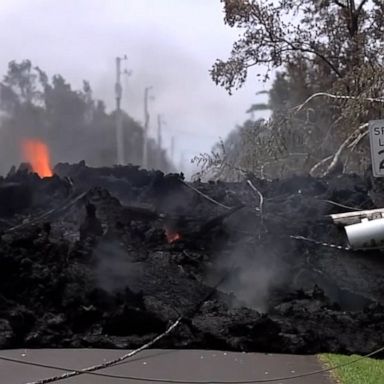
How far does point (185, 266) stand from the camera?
30.1 feet

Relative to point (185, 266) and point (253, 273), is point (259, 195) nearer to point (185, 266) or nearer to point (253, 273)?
point (253, 273)

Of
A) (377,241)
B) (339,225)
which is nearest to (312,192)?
(339,225)

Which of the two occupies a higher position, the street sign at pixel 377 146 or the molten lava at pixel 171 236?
the street sign at pixel 377 146

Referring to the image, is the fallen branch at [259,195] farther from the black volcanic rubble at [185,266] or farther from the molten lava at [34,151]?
the molten lava at [34,151]

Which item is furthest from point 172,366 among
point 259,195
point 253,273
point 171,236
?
point 259,195

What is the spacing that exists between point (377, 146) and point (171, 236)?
502 cm

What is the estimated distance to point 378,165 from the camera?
5.38 meters

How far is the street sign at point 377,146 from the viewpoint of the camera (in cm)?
538

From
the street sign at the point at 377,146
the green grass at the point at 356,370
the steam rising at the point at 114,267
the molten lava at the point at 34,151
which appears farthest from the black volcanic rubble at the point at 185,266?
the molten lava at the point at 34,151

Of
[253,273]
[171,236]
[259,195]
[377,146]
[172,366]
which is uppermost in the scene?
[259,195]

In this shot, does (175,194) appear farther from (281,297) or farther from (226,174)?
(226,174)

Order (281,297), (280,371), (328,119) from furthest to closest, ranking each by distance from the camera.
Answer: (328,119)
(281,297)
(280,371)

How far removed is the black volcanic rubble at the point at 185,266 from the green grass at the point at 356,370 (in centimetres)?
40

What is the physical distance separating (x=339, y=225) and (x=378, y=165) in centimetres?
400
